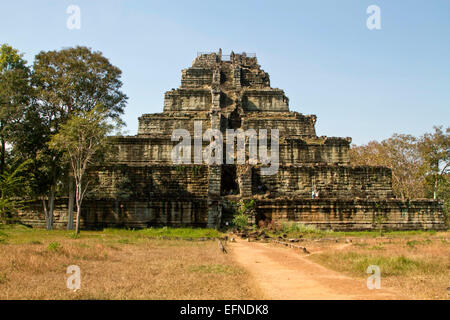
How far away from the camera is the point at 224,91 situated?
3731 cm

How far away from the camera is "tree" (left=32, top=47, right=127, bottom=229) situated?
23141 mm

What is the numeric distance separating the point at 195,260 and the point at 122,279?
3234 mm

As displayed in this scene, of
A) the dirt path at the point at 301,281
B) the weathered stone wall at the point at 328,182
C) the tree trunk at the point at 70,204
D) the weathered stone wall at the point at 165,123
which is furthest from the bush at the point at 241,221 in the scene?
the weathered stone wall at the point at 165,123

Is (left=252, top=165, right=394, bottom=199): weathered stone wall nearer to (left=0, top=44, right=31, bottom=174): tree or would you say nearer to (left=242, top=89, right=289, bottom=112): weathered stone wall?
(left=242, top=89, right=289, bottom=112): weathered stone wall

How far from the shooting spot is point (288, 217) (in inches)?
891

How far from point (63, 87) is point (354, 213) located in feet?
69.2

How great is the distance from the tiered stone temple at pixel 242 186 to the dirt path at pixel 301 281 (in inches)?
410

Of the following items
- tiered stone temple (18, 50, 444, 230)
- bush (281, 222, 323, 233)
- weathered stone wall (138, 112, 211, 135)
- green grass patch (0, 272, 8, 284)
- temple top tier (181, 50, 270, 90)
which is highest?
temple top tier (181, 50, 270, 90)

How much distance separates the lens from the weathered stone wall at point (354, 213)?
2267 cm

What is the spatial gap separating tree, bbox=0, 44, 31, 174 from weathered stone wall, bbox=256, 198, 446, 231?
1627cm

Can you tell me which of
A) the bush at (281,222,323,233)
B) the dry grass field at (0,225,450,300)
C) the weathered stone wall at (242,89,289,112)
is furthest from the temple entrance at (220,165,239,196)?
the dry grass field at (0,225,450,300)

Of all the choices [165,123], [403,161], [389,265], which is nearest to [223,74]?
[165,123]
